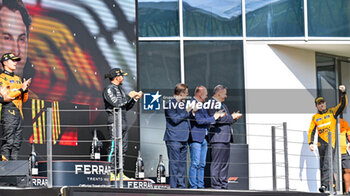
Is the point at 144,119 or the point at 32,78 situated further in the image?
the point at 144,119

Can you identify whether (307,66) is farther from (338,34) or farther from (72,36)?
(72,36)

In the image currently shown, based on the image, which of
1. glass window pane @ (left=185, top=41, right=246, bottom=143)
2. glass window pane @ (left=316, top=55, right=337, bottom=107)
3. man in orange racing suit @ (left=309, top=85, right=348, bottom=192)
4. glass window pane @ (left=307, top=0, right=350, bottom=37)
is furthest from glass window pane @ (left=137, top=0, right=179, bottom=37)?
man in orange racing suit @ (left=309, top=85, right=348, bottom=192)

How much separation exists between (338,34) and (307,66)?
774 mm

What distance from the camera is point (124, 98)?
10.1 metres

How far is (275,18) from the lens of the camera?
531 inches

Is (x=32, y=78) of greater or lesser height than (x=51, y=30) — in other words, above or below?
below

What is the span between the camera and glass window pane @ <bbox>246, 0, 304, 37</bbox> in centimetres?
1344

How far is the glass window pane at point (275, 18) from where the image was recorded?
44.1 feet

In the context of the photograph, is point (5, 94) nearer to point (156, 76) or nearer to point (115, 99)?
point (115, 99)

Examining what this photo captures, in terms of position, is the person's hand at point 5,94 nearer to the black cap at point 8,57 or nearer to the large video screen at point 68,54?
the black cap at point 8,57

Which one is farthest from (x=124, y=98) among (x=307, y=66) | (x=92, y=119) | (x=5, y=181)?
(x=307, y=66)

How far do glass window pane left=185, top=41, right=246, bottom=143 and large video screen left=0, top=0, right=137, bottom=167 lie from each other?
6.10ft

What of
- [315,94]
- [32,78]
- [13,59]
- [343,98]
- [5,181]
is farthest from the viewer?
[315,94]

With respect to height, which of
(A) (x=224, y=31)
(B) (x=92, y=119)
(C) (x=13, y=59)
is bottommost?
(B) (x=92, y=119)
